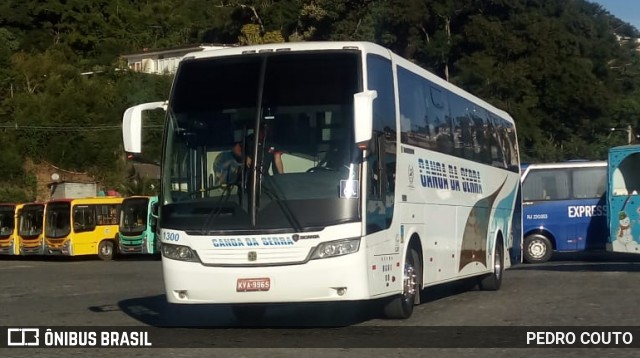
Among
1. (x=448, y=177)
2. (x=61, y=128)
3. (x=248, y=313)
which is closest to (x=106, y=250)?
→ (x=61, y=128)

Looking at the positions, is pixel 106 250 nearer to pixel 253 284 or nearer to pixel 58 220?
pixel 58 220

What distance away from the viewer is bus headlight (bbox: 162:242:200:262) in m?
11.8

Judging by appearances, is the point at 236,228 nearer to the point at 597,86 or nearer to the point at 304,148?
the point at 304,148

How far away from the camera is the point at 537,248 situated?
29.2m

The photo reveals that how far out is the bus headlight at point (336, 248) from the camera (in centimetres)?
1152

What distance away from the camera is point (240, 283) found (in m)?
11.6

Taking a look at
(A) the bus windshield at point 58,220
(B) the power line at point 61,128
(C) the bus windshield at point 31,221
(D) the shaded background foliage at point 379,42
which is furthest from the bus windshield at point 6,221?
(B) the power line at point 61,128

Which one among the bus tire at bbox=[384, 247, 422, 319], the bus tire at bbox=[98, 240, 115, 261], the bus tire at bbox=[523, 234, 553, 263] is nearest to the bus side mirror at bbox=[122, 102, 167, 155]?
the bus tire at bbox=[384, 247, 422, 319]

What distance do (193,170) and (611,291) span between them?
27.9ft

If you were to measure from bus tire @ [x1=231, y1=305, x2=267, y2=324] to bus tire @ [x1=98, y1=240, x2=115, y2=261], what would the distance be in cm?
3010

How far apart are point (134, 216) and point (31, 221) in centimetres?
548

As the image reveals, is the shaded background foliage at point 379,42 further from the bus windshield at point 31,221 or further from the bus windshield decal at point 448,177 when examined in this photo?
the bus windshield decal at point 448,177

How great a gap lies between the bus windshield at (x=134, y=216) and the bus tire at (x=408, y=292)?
29124 mm

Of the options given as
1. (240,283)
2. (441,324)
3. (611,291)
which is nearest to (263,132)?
(240,283)
